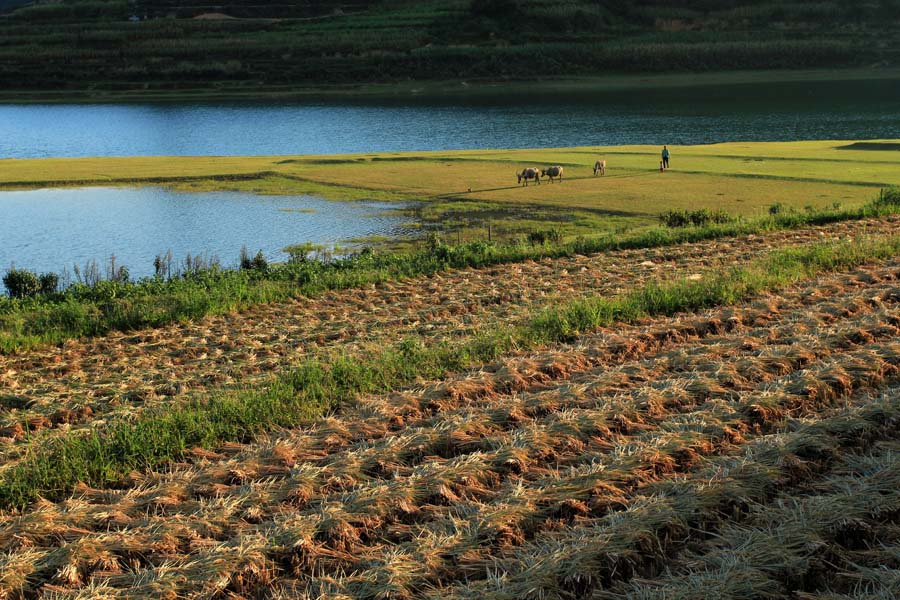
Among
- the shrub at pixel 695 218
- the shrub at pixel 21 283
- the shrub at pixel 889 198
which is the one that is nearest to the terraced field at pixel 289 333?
the shrub at pixel 695 218

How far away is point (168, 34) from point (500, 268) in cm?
11392

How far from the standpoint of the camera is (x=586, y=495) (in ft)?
24.2

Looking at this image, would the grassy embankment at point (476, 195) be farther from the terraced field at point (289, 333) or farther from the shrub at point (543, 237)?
the terraced field at point (289, 333)

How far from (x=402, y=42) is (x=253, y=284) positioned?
10236cm

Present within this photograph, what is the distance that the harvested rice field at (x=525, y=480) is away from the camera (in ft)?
20.7

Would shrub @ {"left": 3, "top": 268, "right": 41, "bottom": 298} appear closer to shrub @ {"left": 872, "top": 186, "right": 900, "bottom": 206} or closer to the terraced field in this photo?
the terraced field

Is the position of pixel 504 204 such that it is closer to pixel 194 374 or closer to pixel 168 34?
pixel 194 374

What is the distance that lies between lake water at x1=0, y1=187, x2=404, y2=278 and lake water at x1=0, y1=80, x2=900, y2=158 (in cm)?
2412

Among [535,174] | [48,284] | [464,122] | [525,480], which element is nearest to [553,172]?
[535,174]

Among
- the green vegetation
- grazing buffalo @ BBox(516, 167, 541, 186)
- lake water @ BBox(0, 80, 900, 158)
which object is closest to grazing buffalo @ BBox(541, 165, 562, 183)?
grazing buffalo @ BBox(516, 167, 541, 186)

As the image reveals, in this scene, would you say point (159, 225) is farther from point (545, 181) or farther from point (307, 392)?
point (307, 392)

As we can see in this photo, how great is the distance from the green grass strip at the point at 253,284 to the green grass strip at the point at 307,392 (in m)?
4.75

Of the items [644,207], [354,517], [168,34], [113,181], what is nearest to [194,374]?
[354,517]

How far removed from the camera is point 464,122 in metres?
71.6
